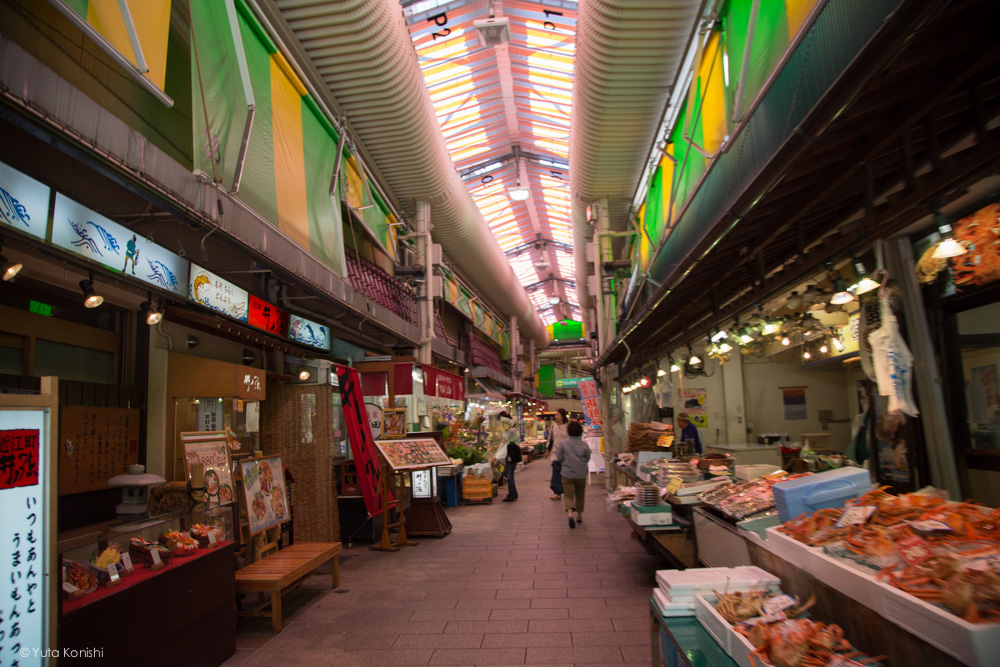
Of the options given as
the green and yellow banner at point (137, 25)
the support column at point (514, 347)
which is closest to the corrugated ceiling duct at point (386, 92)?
the green and yellow banner at point (137, 25)

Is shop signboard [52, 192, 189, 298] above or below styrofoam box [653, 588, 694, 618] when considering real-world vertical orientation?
above

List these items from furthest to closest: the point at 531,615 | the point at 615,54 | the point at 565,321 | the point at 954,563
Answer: the point at 565,321
the point at 615,54
the point at 531,615
the point at 954,563

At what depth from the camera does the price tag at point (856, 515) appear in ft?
8.68

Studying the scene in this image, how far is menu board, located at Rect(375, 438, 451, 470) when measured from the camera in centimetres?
780

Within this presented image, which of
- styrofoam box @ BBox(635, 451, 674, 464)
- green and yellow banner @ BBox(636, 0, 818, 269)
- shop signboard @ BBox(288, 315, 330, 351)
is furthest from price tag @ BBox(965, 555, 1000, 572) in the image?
shop signboard @ BBox(288, 315, 330, 351)

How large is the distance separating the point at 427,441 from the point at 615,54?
5.76 meters

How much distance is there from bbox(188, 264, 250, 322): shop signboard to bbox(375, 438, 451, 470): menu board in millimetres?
2736

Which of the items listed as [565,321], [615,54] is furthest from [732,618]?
[565,321]

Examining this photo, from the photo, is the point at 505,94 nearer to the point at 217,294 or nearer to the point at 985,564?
the point at 217,294

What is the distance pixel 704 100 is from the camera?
16.6 ft

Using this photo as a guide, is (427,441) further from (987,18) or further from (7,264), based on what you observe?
(987,18)

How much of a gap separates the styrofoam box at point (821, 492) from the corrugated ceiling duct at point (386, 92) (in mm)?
5480

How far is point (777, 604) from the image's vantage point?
2.62 m

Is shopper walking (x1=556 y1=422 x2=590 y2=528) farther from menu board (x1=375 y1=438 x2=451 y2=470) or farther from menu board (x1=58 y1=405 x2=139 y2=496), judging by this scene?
menu board (x1=58 y1=405 x2=139 y2=496)
